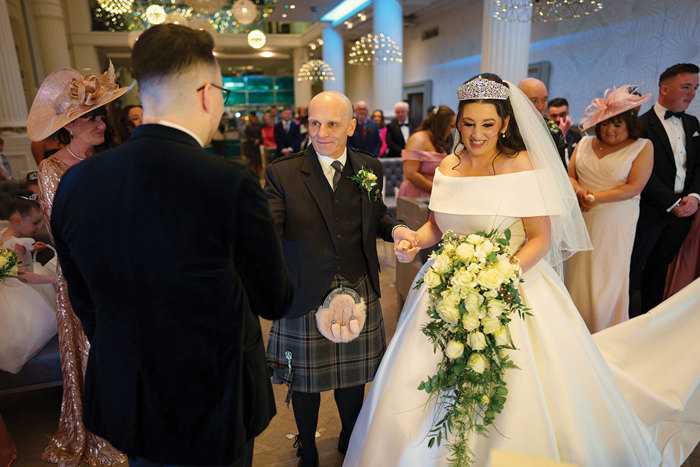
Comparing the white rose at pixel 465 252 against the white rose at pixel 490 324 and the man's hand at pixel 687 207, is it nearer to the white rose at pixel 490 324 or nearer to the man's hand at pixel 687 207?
the white rose at pixel 490 324

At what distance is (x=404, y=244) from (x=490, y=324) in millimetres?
588

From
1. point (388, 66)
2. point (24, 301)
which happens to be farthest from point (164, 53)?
point (388, 66)

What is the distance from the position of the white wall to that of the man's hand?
3252mm

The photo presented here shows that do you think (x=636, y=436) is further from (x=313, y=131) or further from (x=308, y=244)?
(x=313, y=131)

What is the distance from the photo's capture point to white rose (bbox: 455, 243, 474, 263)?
5.34 ft

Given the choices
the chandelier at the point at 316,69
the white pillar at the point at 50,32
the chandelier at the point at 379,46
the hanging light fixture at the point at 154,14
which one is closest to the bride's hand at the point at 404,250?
the chandelier at the point at 379,46

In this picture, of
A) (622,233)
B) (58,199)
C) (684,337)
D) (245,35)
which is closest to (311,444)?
(58,199)

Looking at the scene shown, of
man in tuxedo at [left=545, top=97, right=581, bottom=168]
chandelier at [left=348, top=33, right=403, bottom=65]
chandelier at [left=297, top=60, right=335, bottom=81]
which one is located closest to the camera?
man in tuxedo at [left=545, top=97, right=581, bottom=168]

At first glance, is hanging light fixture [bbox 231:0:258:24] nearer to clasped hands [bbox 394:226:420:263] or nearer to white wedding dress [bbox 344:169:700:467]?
white wedding dress [bbox 344:169:700:467]

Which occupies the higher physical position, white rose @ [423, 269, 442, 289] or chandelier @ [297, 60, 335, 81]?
chandelier @ [297, 60, 335, 81]

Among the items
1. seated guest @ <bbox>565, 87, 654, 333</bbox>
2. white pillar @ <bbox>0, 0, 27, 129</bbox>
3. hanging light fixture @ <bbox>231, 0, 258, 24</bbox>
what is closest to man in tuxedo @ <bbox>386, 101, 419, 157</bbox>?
hanging light fixture @ <bbox>231, 0, 258, 24</bbox>

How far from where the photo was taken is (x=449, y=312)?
1.60 meters

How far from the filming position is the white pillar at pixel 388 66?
34.5 ft

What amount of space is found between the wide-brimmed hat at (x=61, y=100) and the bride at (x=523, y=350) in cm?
179
